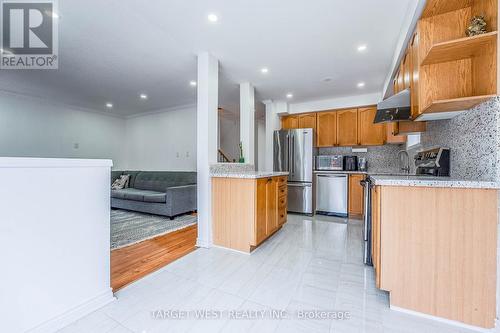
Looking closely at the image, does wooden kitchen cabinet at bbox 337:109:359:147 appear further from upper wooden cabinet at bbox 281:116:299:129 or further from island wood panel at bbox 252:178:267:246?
island wood panel at bbox 252:178:267:246

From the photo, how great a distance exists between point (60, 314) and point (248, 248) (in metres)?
1.59

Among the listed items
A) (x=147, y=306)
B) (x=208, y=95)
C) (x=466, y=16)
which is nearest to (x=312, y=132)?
(x=208, y=95)

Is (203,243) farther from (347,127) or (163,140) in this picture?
(163,140)

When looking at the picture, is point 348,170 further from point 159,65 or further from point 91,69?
point 91,69

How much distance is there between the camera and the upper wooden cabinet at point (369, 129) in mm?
4191

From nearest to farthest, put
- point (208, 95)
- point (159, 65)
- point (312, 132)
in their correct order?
point (208, 95), point (159, 65), point (312, 132)

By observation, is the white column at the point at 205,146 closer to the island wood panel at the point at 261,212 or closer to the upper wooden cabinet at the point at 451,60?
the island wood panel at the point at 261,212

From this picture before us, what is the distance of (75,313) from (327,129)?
15.2 ft

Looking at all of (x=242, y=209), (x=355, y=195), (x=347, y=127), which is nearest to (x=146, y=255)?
(x=242, y=209)

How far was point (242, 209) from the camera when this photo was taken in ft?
8.03

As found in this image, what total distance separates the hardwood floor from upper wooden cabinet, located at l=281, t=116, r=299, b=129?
326 cm

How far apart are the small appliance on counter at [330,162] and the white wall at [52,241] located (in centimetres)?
403

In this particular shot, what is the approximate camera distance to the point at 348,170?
4.45 metres

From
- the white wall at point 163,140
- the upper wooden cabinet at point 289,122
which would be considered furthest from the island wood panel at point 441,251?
the white wall at point 163,140
